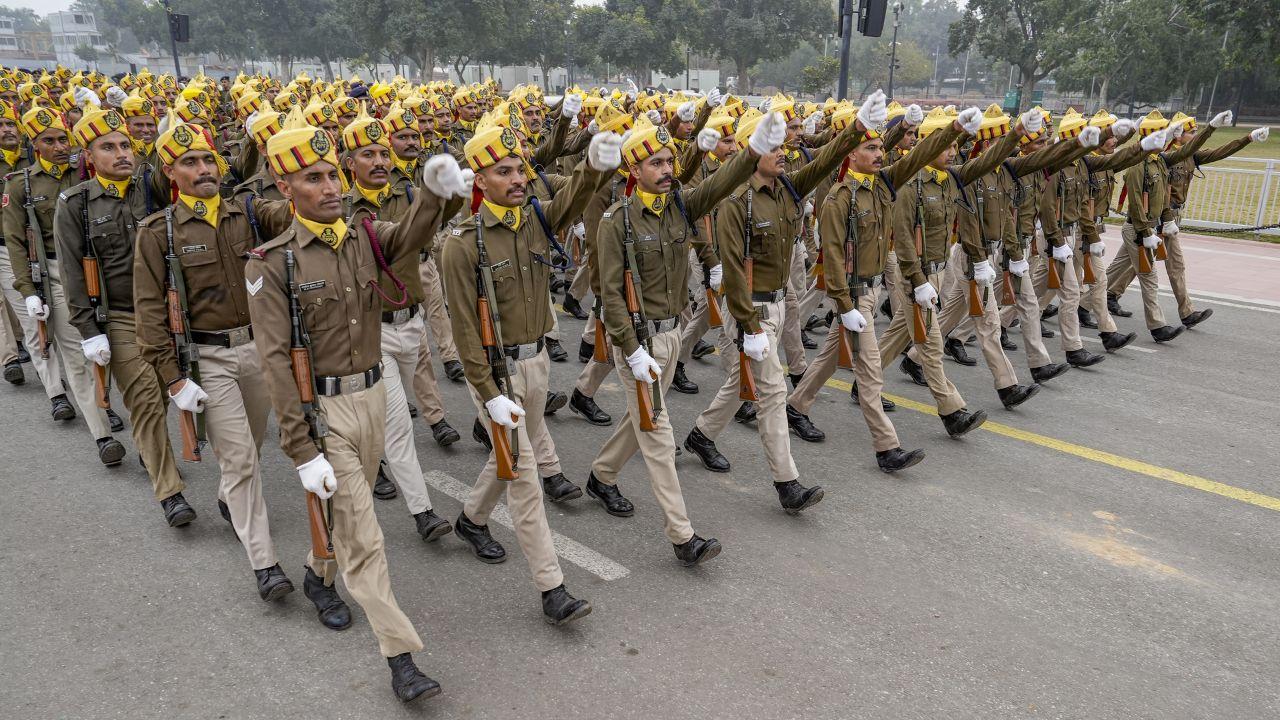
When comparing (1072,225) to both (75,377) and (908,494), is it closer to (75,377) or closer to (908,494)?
(908,494)

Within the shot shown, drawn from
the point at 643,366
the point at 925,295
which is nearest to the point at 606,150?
the point at 643,366

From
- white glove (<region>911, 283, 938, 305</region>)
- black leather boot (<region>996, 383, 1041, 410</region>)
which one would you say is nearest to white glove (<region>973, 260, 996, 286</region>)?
black leather boot (<region>996, 383, 1041, 410</region>)

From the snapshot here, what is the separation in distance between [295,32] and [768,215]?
72986mm

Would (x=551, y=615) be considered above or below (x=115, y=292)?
below

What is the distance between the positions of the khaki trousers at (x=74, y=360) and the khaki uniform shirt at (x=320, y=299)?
3210mm

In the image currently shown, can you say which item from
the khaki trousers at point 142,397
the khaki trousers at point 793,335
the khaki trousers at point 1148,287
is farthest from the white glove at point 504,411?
the khaki trousers at point 1148,287

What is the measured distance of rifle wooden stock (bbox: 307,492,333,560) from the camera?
3.69 m

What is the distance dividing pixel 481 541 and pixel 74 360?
349cm

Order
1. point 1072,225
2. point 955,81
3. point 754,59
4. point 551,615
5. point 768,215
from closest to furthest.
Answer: point 551,615
point 768,215
point 1072,225
point 754,59
point 955,81

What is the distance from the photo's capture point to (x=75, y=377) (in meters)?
6.27

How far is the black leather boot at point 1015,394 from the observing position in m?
7.14

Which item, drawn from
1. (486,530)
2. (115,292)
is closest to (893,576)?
(486,530)

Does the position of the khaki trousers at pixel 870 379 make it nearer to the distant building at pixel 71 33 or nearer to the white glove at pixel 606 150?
the white glove at pixel 606 150

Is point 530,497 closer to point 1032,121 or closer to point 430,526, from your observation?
point 430,526
